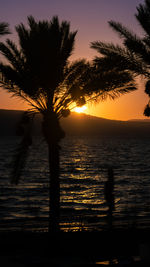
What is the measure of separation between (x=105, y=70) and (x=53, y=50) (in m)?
2.08

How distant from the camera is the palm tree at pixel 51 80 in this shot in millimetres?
12055

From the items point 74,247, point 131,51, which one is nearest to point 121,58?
Answer: point 131,51

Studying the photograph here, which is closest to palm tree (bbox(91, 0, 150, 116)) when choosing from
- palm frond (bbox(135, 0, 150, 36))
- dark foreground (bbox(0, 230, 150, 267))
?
palm frond (bbox(135, 0, 150, 36))

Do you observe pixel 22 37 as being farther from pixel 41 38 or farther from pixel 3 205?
pixel 3 205

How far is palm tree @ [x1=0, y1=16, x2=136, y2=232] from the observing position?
12055 millimetres

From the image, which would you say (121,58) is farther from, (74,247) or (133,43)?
(74,247)

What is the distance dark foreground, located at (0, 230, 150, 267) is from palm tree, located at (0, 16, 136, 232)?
142 centimetres

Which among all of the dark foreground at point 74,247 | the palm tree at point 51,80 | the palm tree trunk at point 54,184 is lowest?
the dark foreground at point 74,247

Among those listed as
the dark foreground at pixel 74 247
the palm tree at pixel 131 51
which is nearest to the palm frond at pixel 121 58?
the palm tree at pixel 131 51

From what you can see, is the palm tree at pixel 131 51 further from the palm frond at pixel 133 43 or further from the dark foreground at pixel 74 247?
the dark foreground at pixel 74 247

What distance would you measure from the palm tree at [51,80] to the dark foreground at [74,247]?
55.8 inches

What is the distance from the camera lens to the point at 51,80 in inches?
491

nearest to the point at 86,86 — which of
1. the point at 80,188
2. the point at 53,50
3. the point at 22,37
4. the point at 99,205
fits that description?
the point at 53,50

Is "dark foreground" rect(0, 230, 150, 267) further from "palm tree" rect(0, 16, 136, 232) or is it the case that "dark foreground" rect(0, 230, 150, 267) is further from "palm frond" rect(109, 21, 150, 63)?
"palm frond" rect(109, 21, 150, 63)
